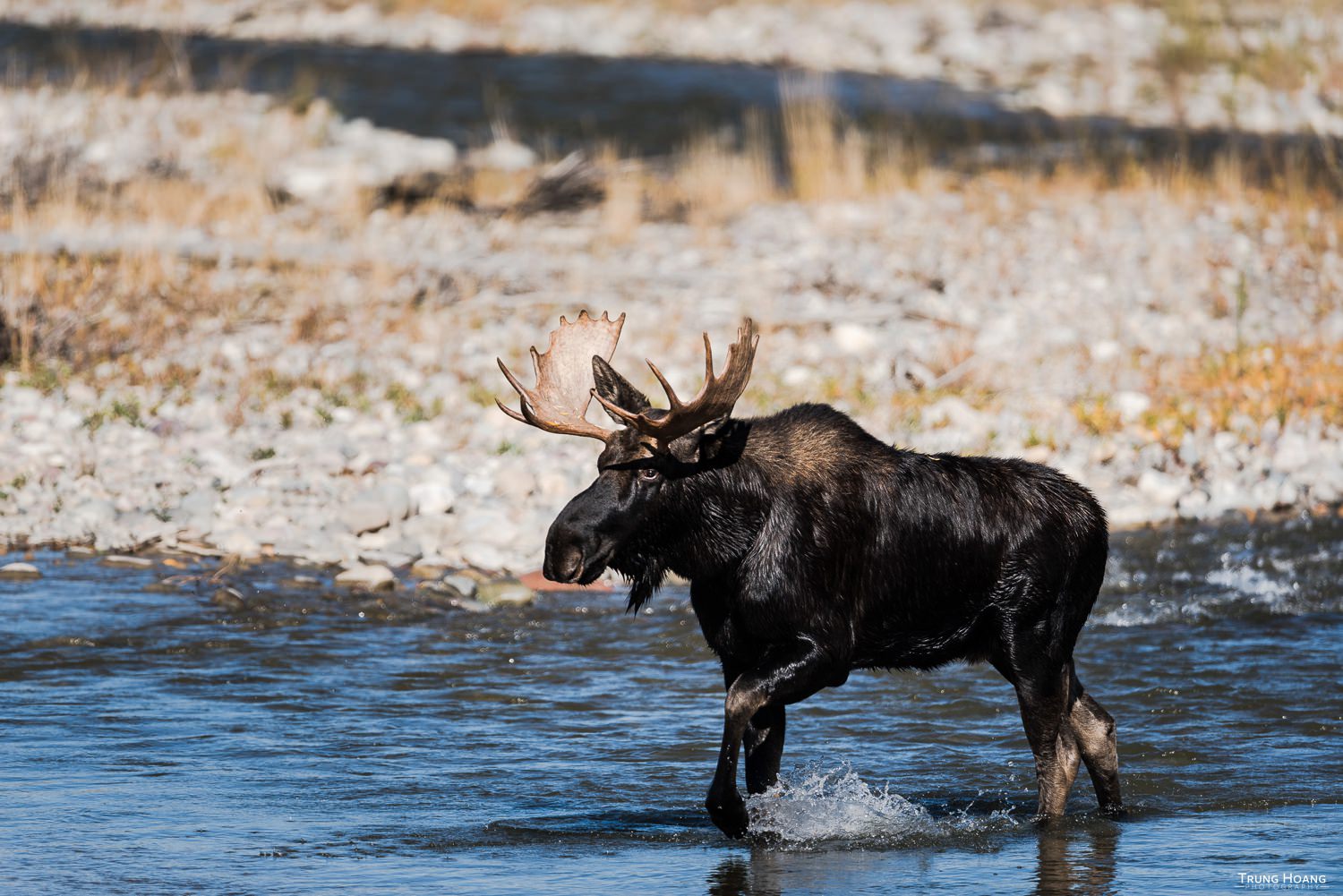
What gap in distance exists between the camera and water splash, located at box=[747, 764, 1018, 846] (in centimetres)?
629

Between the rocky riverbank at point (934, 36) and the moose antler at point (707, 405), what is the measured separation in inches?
873

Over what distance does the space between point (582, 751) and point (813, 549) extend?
1.55m

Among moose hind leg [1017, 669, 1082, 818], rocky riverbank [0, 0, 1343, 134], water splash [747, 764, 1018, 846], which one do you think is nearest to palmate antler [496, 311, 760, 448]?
water splash [747, 764, 1018, 846]

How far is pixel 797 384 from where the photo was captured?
1312cm

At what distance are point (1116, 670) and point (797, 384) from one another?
486 cm

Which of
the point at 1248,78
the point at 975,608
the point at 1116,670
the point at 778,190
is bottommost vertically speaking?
the point at 1116,670

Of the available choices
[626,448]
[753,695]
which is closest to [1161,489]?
[753,695]

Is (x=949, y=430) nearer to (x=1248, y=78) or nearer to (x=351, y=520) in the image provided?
(x=351, y=520)

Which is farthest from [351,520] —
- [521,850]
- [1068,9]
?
[1068,9]

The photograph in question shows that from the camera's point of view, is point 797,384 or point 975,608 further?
point 797,384

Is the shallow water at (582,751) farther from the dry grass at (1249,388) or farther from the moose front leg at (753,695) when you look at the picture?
the dry grass at (1249,388)

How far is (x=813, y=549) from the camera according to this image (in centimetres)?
625

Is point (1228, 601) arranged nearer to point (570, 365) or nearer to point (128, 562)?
point (570, 365)

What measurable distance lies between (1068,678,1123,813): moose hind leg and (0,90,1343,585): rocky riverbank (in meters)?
4.32
